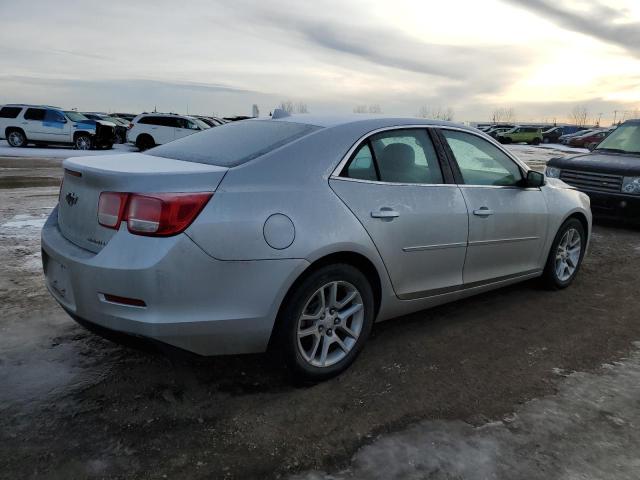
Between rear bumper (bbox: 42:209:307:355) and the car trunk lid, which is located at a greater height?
the car trunk lid

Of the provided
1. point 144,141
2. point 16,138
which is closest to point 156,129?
point 144,141

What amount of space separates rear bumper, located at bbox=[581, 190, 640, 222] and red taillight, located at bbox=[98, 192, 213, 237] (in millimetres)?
7321

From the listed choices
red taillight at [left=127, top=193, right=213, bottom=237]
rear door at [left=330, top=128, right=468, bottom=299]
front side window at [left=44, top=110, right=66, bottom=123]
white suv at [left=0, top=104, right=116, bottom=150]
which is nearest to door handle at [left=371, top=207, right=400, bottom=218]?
rear door at [left=330, top=128, right=468, bottom=299]

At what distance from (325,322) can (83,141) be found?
837 inches

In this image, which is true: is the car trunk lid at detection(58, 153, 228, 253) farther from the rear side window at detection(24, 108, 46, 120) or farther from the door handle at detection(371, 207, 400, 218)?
the rear side window at detection(24, 108, 46, 120)

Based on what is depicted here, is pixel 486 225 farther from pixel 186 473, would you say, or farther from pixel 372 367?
pixel 186 473

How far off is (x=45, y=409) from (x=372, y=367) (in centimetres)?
183

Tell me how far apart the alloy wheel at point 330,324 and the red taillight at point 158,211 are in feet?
2.62

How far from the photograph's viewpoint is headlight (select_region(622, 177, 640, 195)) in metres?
7.96

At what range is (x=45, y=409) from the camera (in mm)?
2799

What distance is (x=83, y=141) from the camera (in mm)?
21703

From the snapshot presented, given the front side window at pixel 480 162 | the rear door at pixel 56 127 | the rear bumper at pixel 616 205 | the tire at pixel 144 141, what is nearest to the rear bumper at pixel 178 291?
the front side window at pixel 480 162

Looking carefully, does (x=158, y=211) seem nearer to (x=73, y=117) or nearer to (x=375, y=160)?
(x=375, y=160)

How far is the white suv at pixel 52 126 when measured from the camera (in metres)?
21.4
